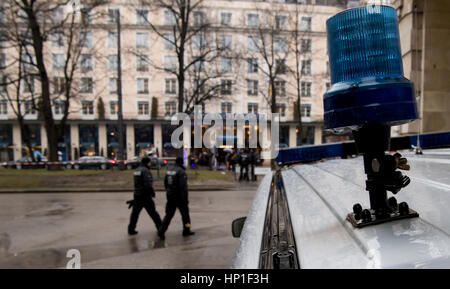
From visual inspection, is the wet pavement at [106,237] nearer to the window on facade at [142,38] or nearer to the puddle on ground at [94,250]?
the puddle on ground at [94,250]

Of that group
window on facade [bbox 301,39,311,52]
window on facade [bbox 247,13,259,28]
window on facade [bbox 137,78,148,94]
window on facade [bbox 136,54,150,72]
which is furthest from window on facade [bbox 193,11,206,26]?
window on facade [bbox 137,78,148,94]

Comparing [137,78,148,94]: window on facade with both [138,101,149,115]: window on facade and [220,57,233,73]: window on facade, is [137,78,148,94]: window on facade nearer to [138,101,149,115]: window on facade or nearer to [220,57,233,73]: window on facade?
[138,101,149,115]: window on facade

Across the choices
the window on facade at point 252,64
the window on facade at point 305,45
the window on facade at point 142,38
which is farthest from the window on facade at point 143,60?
the window on facade at point 305,45

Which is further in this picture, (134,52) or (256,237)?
(134,52)

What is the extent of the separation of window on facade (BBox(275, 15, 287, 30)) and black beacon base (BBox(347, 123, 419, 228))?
20.1 m

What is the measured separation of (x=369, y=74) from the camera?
0.83 metres

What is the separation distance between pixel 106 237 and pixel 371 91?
6.37m

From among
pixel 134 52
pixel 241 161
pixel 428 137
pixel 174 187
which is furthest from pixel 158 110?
pixel 428 137

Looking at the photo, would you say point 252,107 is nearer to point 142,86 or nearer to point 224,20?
point 142,86

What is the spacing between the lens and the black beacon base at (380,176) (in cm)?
87

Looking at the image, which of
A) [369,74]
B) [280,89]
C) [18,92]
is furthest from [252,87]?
[369,74]
